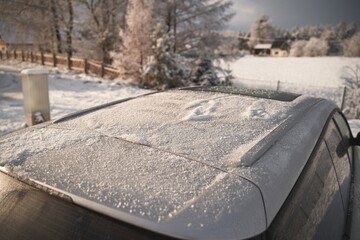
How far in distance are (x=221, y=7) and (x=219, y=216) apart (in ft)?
73.9

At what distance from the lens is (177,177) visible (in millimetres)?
1077

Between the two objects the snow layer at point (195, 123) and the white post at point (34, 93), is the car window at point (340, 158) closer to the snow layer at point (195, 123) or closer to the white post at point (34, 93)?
the snow layer at point (195, 123)

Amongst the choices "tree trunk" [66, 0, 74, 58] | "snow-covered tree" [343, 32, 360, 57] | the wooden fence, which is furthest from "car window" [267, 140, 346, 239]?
"snow-covered tree" [343, 32, 360, 57]

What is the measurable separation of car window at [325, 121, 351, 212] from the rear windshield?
4.91 ft

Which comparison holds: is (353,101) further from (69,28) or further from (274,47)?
(274,47)

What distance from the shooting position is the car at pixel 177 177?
3.00 ft

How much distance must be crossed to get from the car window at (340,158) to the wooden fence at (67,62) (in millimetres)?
15848

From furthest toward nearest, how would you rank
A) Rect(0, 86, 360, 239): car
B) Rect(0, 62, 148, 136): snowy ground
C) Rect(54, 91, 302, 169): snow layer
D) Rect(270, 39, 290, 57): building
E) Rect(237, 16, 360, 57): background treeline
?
Rect(270, 39, 290, 57): building < Rect(237, 16, 360, 57): background treeline < Rect(0, 62, 148, 136): snowy ground < Rect(54, 91, 302, 169): snow layer < Rect(0, 86, 360, 239): car

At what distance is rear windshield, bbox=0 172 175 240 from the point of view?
919 millimetres

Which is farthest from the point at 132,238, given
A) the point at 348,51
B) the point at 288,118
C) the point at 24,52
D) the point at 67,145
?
the point at 348,51

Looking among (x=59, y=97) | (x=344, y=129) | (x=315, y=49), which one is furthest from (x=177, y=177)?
(x=315, y=49)

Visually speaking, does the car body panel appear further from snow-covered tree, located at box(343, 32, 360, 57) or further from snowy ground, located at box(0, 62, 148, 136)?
snow-covered tree, located at box(343, 32, 360, 57)

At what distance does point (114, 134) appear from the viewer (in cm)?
153

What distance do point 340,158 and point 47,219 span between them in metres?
1.94
